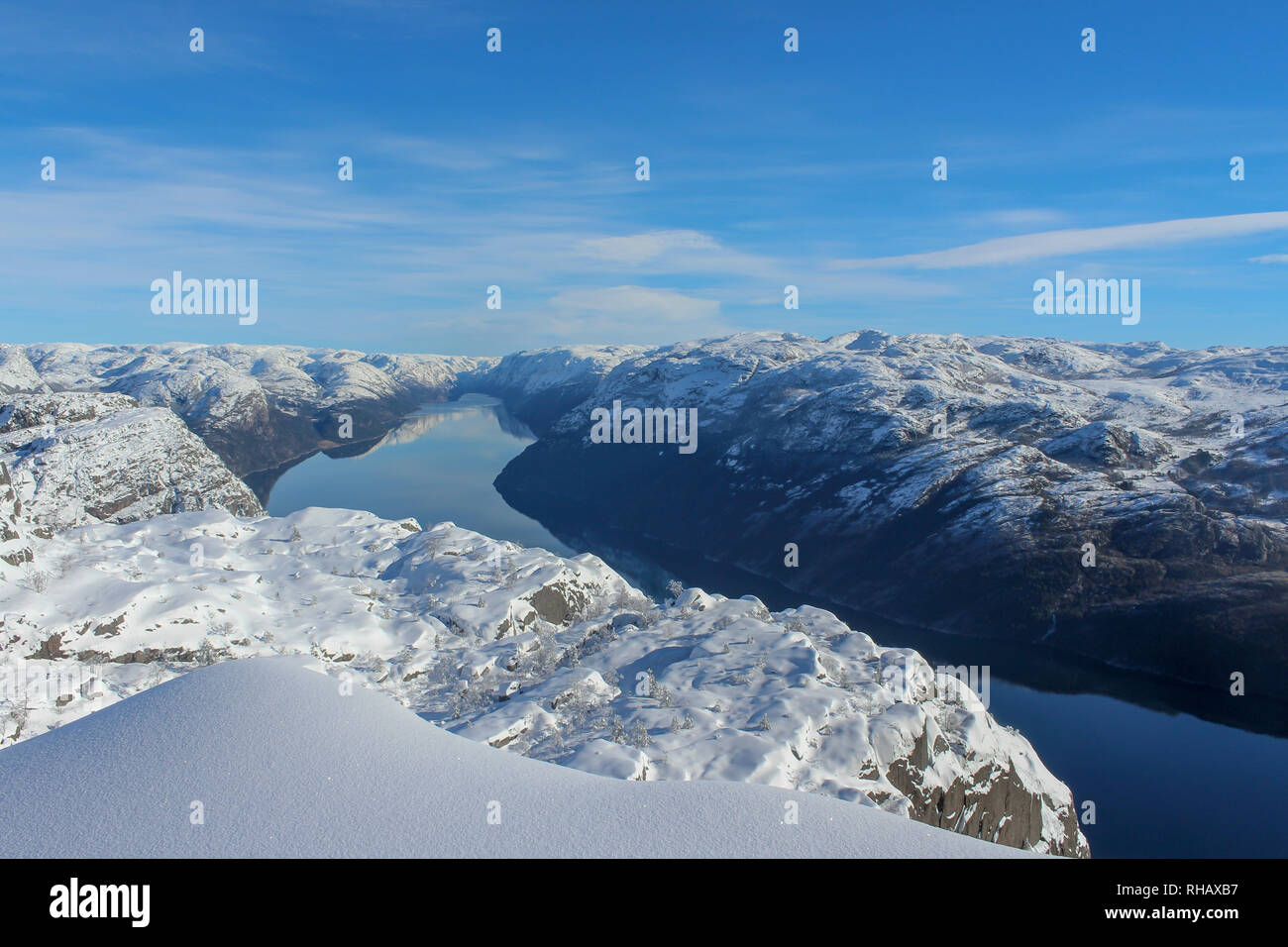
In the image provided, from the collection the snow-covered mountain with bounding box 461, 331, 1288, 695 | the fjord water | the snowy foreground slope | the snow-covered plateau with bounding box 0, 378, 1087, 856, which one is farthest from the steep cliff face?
the fjord water

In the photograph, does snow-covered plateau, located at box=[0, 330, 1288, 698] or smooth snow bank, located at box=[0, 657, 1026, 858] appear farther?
snow-covered plateau, located at box=[0, 330, 1288, 698]

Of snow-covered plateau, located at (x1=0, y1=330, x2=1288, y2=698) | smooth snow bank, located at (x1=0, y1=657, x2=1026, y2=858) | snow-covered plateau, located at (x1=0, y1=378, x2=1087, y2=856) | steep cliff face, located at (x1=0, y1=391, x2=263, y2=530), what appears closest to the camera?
smooth snow bank, located at (x1=0, y1=657, x2=1026, y2=858)

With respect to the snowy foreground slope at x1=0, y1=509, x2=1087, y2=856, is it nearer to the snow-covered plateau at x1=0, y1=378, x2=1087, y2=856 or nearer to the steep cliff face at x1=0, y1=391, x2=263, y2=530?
the snow-covered plateau at x1=0, y1=378, x2=1087, y2=856

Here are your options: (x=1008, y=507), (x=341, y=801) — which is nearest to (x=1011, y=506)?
(x=1008, y=507)
